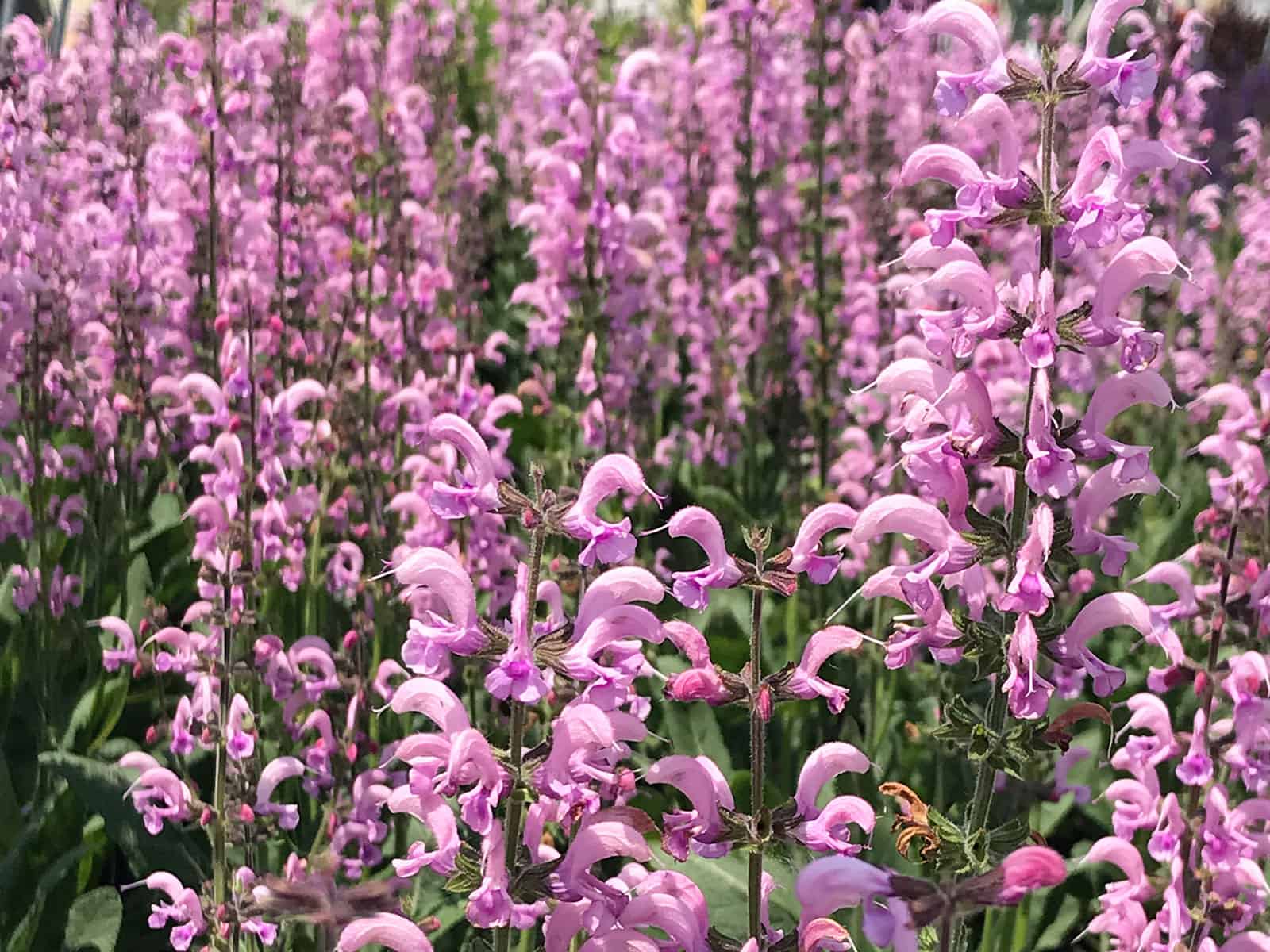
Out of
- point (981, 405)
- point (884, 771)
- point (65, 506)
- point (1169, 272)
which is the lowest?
point (884, 771)

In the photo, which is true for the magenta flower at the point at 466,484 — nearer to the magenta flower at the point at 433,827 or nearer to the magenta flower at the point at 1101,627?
the magenta flower at the point at 433,827

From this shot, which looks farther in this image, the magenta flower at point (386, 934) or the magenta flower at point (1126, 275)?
the magenta flower at point (1126, 275)

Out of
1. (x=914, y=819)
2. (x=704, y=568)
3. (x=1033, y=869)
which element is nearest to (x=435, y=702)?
(x=704, y=568)

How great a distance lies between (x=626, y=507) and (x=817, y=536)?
5.58ft

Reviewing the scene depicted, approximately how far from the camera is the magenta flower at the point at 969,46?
5.83 feet

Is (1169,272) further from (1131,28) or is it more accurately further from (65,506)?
(1131,28)

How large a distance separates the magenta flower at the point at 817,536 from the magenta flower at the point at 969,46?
0.58 metres

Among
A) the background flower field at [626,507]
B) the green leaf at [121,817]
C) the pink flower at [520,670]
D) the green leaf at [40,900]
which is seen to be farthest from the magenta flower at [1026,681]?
the green leaf at [40,900]

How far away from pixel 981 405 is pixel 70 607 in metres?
2.86

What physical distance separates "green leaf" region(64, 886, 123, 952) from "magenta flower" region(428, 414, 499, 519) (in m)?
1.64

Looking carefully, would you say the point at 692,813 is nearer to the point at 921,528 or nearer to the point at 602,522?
the point at 602,522

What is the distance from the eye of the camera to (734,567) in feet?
5.41

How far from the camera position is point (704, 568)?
1.68 metres

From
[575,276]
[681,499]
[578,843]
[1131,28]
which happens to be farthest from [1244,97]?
[578,843]
